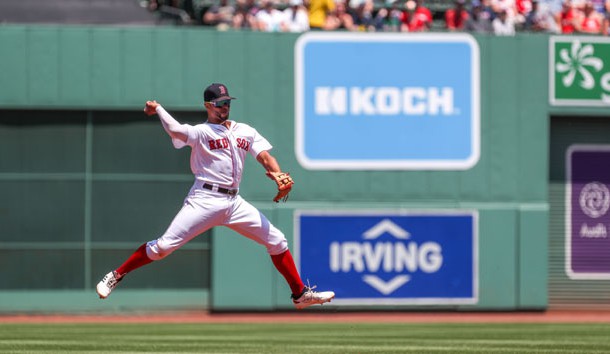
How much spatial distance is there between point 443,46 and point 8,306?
8282mm

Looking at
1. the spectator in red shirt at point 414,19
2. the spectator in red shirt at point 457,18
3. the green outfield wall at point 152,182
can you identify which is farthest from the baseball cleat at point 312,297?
the spectator in red shirt at point 457,18

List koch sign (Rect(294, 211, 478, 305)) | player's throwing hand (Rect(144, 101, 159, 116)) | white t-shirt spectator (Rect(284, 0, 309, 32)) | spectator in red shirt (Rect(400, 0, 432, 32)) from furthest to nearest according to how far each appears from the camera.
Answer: spectator in red shirt (Rect(400, 0, 432, 32)) → white t-shirt spectator (Rect(284, 0, 309, 32)) → koch sign (Rect(294, 211, 478, 305)) → player's throwing hand (Rect(144, 101, 159, 116))

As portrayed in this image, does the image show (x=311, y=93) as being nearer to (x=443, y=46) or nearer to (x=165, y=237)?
(x=443, y=46)

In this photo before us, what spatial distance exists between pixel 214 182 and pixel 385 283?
31.0ft

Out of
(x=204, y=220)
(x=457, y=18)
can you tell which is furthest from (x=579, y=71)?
(x=204, y=220)

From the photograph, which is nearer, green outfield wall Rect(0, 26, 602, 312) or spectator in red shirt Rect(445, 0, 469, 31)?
green outfield wall Rect(0, 26, 602, 312)

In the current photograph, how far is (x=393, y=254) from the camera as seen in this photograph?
18.7 meters

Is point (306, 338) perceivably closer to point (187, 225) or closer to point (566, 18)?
point (187, 225)

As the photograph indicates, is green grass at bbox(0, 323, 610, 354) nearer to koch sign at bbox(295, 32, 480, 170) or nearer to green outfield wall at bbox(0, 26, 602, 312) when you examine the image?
green outfield wall at bbox(0, 26, 602, 312)

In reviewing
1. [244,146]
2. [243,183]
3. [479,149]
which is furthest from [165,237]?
[479,149]

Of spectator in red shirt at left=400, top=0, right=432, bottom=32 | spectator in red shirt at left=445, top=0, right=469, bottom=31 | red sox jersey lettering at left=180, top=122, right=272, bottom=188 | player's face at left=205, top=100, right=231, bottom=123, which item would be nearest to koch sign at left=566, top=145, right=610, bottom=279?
spectator in red shirt at left=445, top=0, right=469, bottom=31

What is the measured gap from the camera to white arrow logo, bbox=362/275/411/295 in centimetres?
1867

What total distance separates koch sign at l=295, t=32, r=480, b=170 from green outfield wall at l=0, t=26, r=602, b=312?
0.62 feet

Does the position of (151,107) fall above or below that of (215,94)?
below
